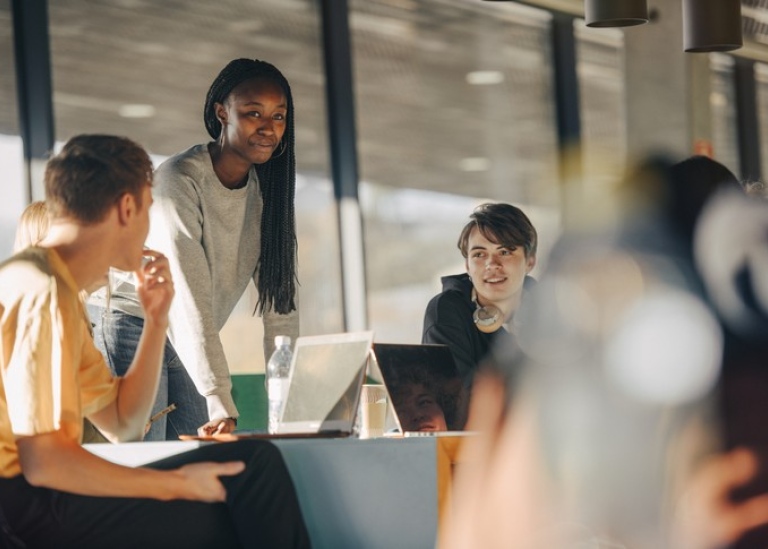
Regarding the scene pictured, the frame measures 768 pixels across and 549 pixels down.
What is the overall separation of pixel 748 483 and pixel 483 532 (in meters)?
0.44

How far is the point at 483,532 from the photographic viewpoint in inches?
Result: 81.6

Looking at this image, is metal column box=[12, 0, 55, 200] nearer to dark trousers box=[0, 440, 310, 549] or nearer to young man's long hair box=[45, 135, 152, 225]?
young man's long hair box=[45, 135, 152, 225]

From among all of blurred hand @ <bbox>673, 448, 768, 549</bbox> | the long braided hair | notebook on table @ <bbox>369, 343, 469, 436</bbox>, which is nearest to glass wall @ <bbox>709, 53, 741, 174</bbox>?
the long braided hair

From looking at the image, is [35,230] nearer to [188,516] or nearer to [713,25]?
[188,516]

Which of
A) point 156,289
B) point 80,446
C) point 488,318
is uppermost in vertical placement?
point 156,289

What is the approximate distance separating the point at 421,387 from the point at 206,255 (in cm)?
77

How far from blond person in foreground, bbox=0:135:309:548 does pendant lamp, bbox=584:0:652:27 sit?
186 centimetres

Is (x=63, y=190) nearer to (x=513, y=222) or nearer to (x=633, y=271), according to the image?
(x=633, y=271)

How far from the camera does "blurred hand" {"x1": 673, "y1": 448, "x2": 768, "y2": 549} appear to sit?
1829 mm

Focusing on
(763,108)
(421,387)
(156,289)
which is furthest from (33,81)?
(763,108)

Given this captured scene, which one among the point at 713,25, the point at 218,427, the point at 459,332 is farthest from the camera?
the point at 713,25

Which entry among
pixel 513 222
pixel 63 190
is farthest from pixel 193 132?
pixel 63 190

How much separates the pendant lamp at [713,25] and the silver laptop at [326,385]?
1.91 metres

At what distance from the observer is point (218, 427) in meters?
2.78
